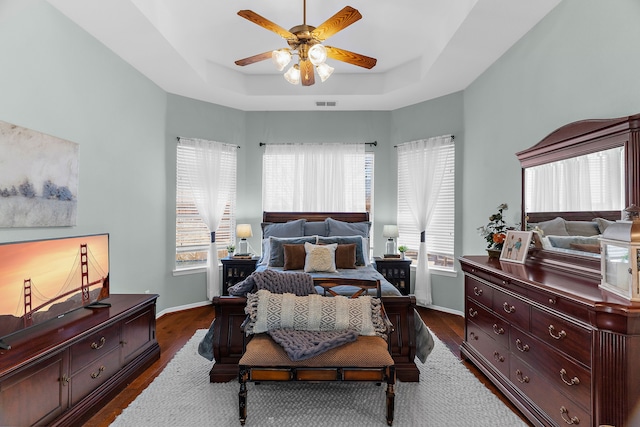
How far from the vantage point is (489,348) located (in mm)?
2637

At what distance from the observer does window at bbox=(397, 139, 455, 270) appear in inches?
179

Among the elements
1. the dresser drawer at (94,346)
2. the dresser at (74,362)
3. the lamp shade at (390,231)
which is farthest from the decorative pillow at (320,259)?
the dresser drawer at (94,346)

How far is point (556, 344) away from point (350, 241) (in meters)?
2.55

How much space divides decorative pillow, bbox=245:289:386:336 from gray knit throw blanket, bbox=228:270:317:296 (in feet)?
0.43

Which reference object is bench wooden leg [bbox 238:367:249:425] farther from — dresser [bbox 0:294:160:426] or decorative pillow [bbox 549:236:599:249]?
decorative pillow [bbox 549:236:599:249]

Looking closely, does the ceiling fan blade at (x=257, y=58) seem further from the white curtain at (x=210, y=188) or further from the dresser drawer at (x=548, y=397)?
the dresser drawer at (x=548, y=397)

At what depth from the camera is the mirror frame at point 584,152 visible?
6.23 feet

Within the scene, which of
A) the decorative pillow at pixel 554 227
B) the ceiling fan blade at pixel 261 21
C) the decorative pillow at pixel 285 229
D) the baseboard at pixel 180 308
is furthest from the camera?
the decorative pillow at pixel 285 229

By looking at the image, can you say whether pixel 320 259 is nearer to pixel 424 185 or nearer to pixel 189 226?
pixel 424 185

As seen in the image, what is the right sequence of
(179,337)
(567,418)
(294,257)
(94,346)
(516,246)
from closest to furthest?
(567,418)
(94,346)
(516,246)
(179,337)
(294,257)

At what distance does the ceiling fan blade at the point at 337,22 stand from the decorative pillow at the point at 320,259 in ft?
7.14

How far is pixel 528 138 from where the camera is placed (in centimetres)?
311

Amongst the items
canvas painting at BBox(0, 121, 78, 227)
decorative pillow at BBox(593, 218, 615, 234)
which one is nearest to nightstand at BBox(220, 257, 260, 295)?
canvas painting at BBox(0, 121, 78, 227)

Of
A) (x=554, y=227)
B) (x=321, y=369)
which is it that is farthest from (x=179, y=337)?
(x=554, y=227)
